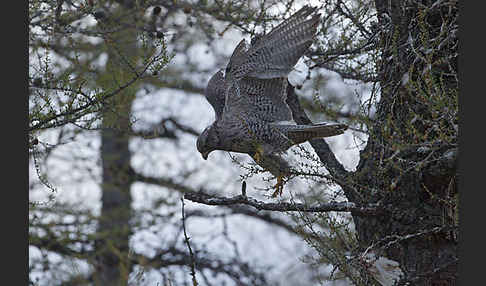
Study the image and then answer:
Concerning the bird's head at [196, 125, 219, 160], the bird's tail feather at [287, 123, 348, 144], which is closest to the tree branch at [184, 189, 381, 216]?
the bird's tail feather at [287, 123, 348, 144]

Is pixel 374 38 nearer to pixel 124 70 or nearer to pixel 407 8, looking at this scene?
pixel 407 8

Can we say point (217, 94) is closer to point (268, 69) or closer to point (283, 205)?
point (268, 69)

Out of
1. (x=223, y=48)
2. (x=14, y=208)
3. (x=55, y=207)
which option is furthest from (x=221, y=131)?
(x=223, y=48)

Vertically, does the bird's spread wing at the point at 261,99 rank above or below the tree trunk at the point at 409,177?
above

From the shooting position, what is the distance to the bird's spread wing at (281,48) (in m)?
4.13

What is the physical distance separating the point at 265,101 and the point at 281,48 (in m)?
0.42

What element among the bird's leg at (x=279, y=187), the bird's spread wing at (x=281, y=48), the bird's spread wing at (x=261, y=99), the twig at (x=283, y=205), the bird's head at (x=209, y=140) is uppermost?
the bird's spread wing at (x=281, y=48)

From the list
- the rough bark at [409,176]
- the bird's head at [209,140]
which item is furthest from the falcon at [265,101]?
the rough bark at [409,176]

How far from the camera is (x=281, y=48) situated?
4.17 metres

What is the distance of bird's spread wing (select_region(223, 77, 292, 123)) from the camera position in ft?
14.3

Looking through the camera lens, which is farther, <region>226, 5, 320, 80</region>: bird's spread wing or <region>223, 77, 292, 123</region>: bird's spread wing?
<region>223, 77, 292, 123</region>: bird's spread wing

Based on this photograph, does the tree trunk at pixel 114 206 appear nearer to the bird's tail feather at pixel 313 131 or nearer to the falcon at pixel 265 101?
the falcon at pixel 265 101

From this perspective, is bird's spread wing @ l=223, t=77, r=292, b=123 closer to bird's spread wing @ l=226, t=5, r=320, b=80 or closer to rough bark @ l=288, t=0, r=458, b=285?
bird's spread wing @ l=226, t=5, r=320, b=80

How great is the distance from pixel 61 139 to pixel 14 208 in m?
2.89
